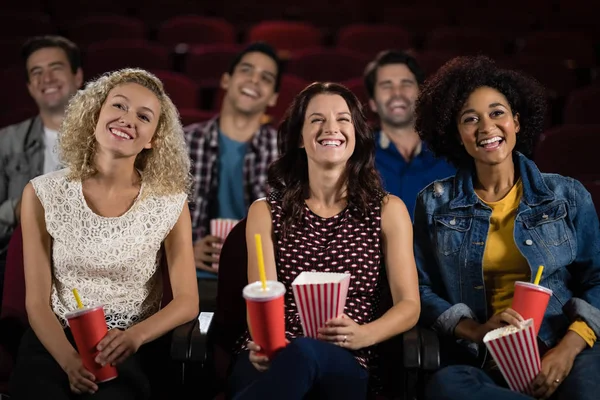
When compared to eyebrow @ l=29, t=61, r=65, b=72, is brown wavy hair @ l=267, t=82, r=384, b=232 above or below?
below

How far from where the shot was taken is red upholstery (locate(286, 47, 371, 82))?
3621 mm

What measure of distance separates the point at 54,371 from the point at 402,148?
1.42 meters

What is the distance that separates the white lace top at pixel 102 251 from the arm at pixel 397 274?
462mm

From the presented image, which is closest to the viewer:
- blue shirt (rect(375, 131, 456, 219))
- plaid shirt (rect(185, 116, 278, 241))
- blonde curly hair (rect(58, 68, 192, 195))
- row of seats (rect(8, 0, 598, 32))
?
blonde curly hair (rect(58, 68, 192, 195))

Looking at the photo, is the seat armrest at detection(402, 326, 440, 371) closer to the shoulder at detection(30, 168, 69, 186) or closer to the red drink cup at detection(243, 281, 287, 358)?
the red drink cup at detection(243, 281, 287, 358)

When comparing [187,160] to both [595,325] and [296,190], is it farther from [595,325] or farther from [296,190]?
[595,325]

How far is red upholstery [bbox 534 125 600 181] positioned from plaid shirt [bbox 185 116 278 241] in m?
0.90

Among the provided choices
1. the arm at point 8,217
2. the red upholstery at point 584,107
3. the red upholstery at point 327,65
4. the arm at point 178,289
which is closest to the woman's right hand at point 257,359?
the arm at point 178,289

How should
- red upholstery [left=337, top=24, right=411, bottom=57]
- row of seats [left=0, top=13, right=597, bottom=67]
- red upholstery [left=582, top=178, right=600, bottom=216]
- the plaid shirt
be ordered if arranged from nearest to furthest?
red upholstery [left=582, top=178, right=600, bottom=216] < the plaid shirt < row of seats [left=0, top=13, right=597, bottom=67] < red upholstery [left=337, top=24, right=411, bottom=57]

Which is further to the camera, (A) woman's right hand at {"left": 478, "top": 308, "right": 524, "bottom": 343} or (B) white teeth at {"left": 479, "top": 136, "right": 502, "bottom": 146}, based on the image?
(B) white teeth at {"left": 479, "top": 136, "right": 502, "bottom": 146}

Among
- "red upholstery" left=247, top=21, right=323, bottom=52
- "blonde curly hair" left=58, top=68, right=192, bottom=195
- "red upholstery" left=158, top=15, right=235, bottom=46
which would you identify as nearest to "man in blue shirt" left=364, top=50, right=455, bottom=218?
"blonde curly hair" left=58, top=68, right=192, bottom=195

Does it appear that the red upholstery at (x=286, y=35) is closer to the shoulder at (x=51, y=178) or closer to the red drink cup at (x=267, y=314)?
the shoulder at (x=51, y=178)

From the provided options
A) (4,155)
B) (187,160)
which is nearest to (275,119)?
(4,155)

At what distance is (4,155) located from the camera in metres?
2.43
